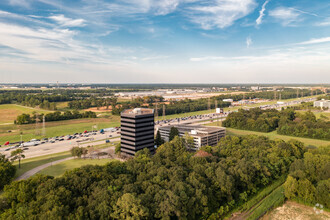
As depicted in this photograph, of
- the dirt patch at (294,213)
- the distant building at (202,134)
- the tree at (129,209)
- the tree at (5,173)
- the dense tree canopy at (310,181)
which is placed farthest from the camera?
the distant building at (202,134)

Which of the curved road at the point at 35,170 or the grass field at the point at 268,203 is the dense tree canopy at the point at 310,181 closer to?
the grass field at the point at 268,203

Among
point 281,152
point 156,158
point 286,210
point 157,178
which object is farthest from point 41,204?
point 281,152

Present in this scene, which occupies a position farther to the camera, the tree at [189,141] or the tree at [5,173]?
the tree at [189,141]

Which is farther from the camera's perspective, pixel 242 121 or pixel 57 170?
pixel 242 121

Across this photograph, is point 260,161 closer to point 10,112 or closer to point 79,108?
point 79,108

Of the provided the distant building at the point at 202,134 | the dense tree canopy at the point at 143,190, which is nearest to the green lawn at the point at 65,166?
the dense tree canopy at the point at 143,190

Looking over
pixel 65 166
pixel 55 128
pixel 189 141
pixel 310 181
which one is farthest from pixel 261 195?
pixel 55 128
